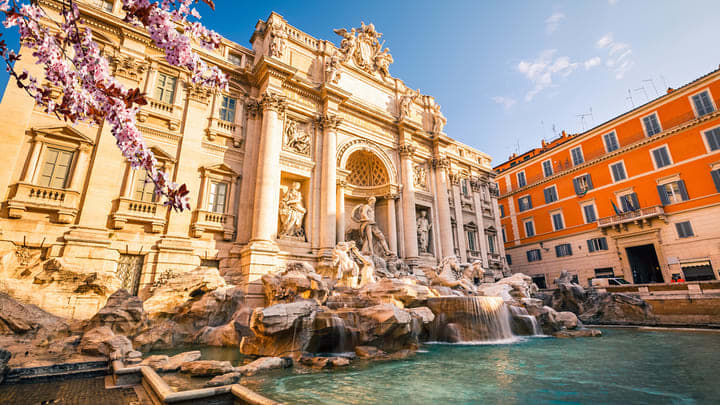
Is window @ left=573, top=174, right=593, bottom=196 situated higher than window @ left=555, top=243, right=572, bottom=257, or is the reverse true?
window @ left=573, top=174, right=593, bottom=196

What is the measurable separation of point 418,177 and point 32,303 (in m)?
19.2

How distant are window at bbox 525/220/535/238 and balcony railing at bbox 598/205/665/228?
19.7 feet

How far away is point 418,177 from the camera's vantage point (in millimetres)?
22312

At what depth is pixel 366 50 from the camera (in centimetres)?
2164

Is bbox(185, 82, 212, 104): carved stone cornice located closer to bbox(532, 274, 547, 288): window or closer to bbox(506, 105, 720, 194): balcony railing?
bbox(506, 105, 720, 194): balcony railing

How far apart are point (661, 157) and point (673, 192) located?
252 cm

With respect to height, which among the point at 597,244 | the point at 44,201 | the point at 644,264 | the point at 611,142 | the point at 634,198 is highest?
the point at 611,142

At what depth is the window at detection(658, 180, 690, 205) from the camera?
20625mm

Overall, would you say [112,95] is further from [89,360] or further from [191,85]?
[191,85]

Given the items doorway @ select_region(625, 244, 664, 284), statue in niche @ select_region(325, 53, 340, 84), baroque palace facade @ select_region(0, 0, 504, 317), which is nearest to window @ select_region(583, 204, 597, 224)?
doorway @ select_region(625, 244, 664, 284)

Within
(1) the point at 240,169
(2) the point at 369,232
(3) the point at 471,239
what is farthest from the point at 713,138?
(1) the point at 240,169

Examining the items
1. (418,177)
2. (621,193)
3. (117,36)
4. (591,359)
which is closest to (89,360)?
Result: (591,359)

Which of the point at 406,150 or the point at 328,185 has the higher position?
the point at 406,150

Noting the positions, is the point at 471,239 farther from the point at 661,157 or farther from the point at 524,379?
the point at 524,379
